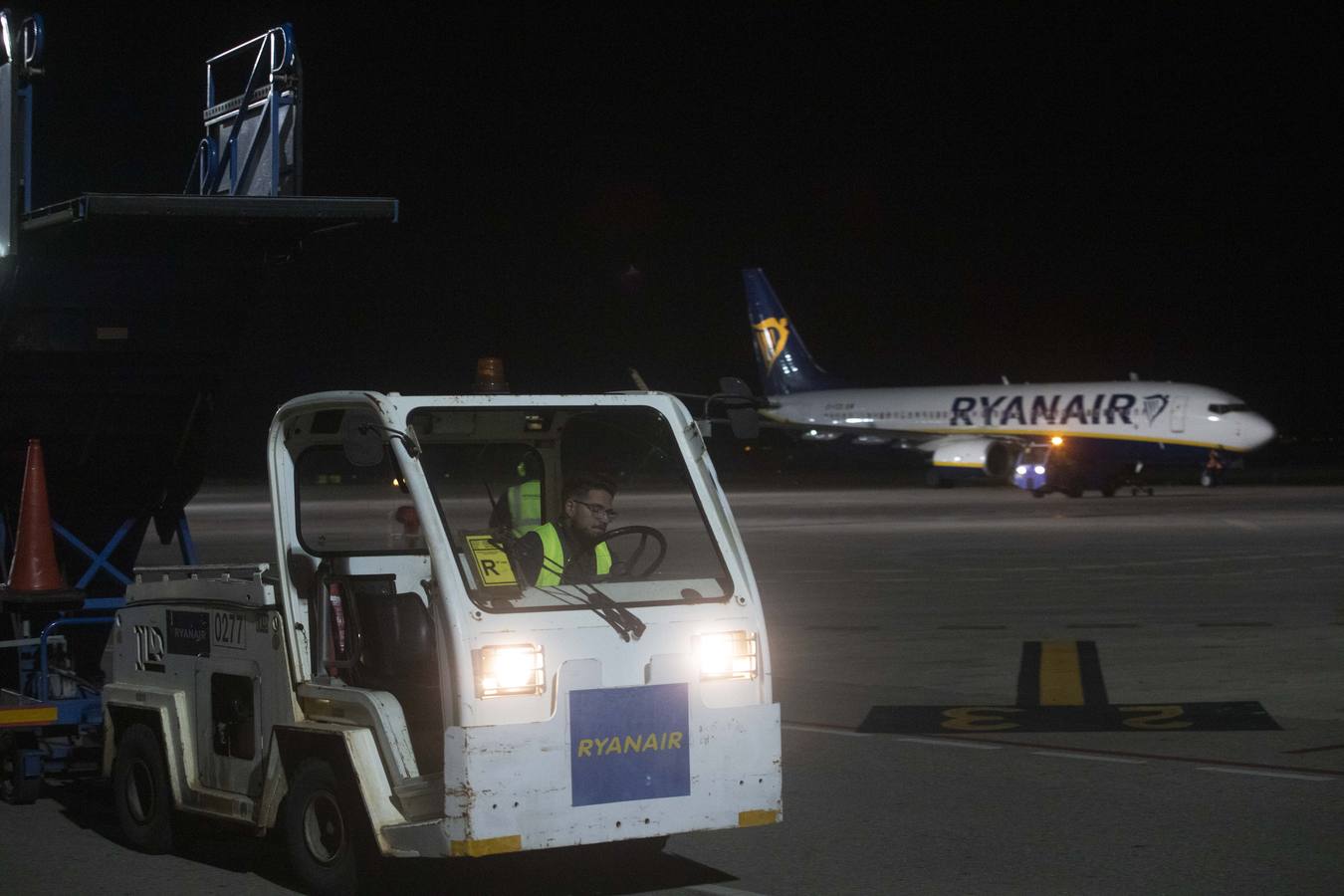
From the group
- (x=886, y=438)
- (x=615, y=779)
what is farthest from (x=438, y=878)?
(x=886, y=438)

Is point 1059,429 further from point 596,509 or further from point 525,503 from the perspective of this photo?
point 596,509

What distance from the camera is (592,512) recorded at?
23.6ft

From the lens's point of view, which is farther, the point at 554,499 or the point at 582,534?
the point at 554,499

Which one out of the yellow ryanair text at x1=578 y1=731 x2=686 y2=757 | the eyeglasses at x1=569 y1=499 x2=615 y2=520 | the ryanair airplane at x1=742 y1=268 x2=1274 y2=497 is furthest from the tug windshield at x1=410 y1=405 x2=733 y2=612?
the ryanair airplane at x1=742 y1=268 x2=1274 y2=497

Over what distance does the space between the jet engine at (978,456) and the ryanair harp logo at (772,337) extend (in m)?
19.2

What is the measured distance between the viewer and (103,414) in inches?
355

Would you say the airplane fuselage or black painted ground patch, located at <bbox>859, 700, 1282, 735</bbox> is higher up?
the airplane fuselage

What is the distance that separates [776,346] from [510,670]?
68949mm

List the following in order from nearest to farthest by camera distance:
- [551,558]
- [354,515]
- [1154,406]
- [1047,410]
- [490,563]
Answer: [490,563] → [551,558] → [354,515] → [1154,406] → [1047,410]

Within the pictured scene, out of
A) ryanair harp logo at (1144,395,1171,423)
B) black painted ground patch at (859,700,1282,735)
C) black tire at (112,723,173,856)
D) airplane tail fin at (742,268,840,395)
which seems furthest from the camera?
airplane tail fin at (742,268,840,395)

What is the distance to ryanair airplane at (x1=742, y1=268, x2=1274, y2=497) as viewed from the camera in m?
50.0

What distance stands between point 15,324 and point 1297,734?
7783 millimetres

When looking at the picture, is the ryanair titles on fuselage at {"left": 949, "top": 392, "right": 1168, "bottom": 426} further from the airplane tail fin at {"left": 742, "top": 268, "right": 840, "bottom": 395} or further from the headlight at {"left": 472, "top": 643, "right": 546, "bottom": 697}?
the headlight at {"left": 472, "top": 643, "right": 546, "bottom": 697}

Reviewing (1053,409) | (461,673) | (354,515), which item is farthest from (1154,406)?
(461,673)
